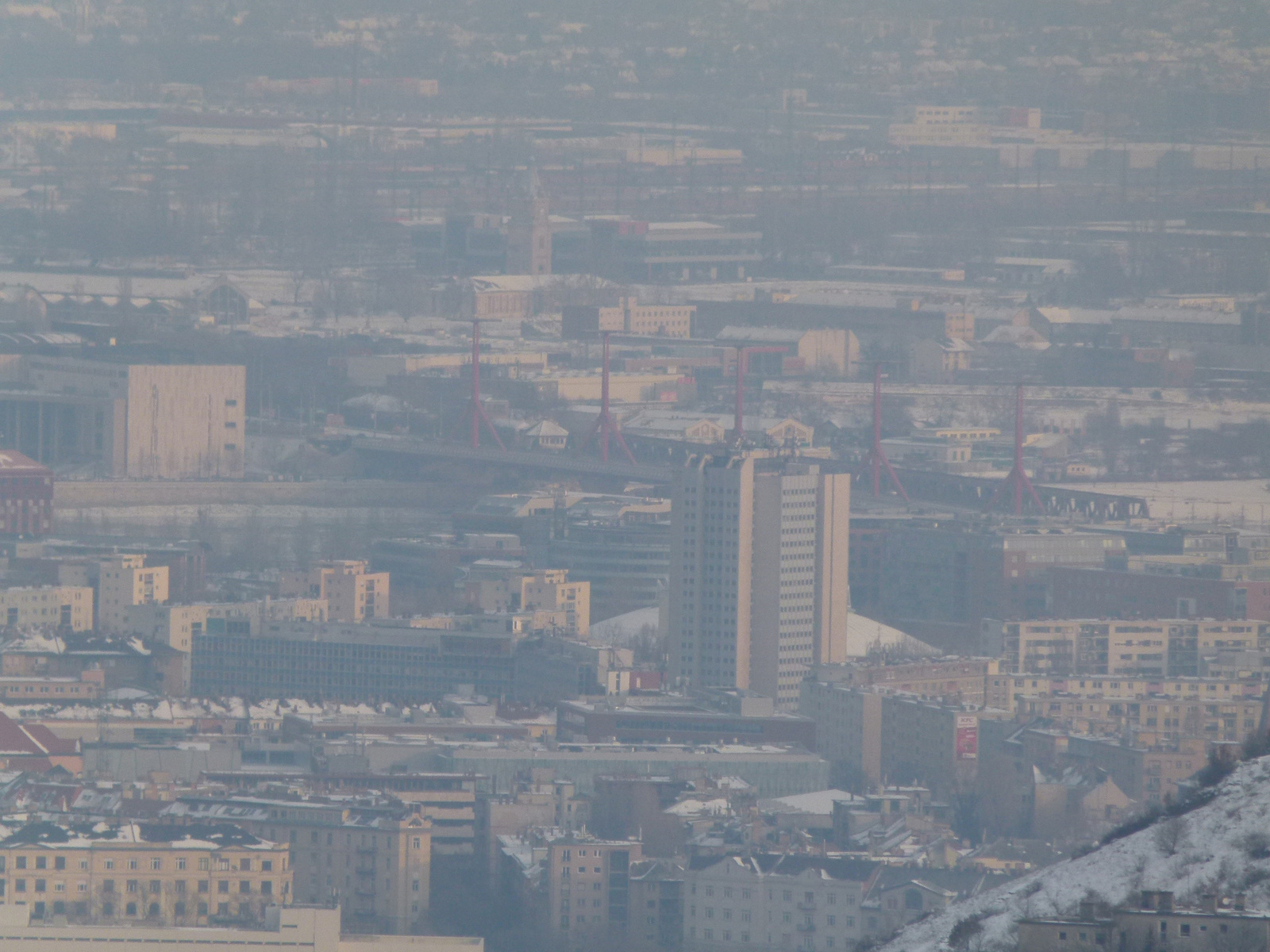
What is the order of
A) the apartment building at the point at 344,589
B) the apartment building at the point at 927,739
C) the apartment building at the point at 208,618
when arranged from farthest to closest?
1. the apartment building at the point at 344,589
2. the apartment building at the point at 208,618
3. the apartment building at the point at 927,739

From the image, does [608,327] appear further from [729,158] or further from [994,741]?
[994,741]

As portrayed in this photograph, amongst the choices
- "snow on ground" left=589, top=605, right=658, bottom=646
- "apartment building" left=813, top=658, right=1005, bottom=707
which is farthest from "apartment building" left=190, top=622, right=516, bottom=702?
"apartment building" left=813, top=658, right=1005, bottom=707

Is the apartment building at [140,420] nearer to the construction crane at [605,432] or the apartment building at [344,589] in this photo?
the construction crane at [605,432]

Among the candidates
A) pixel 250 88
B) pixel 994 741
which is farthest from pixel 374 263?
pixel 994 741

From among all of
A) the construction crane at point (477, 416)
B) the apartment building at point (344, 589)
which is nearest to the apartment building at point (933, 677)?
the apartment building at point (344, 589)

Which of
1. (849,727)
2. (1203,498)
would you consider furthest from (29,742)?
(1203,498)
